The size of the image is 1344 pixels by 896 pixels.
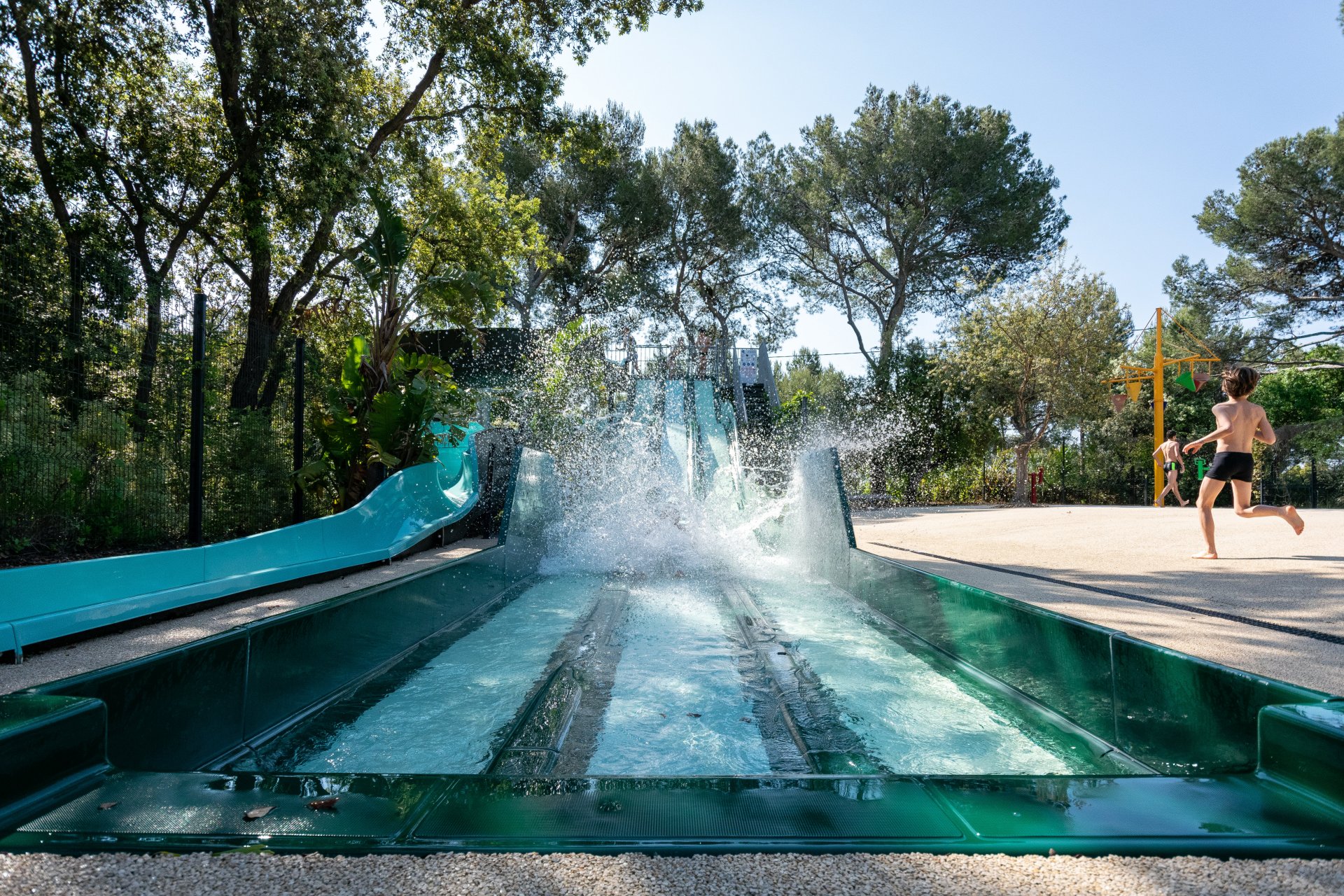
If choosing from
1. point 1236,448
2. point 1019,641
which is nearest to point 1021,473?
point 1236,448

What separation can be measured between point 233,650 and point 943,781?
6.85 feet

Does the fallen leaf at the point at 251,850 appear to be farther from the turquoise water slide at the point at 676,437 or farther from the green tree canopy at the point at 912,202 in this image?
the green tree canopy at the point at 912,202

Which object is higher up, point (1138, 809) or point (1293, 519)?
point (1293, 519)

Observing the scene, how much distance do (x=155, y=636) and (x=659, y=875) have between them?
3.51 meters

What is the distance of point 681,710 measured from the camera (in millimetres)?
2838

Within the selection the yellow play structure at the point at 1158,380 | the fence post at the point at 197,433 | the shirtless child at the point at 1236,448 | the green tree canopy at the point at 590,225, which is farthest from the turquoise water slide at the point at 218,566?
the green tree canopy at the point at 590,225

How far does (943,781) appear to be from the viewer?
1478 millimetres

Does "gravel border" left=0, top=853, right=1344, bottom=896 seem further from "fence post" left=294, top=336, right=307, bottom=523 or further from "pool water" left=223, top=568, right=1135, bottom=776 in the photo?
"fence post" left=294, top=336, right=307, bottom=523

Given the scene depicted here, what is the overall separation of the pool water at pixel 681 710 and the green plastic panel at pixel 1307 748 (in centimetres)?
74

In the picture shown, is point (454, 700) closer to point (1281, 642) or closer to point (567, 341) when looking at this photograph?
point (1281, 642)

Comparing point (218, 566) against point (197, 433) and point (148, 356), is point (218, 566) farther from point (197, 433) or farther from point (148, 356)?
point (148, 356)

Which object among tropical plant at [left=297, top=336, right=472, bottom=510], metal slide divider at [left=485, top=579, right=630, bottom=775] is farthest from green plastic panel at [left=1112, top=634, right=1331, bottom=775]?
tropical plant at [left=297, top=336, right=472, bottom=510]

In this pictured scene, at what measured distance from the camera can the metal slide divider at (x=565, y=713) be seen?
7.56ft

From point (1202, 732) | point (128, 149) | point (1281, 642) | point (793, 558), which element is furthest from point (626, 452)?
point (1202, 732)
